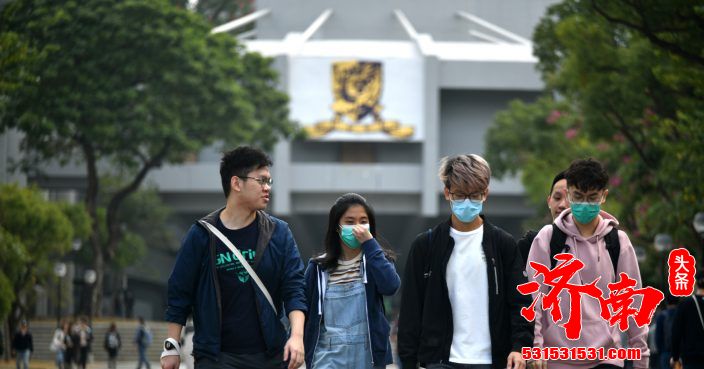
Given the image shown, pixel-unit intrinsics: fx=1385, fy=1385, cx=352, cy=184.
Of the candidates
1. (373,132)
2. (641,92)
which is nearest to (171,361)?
(641,92)

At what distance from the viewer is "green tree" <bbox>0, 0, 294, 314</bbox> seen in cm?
3453

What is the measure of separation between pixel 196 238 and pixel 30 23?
27301 mm

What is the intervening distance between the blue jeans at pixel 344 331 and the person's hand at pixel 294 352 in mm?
1233

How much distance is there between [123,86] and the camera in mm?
36344

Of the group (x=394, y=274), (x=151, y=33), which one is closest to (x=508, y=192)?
(x=151, y=33)

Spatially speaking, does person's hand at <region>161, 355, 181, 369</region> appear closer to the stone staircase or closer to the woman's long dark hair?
the woman's long dark hair

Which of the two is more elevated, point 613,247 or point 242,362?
point 613,247

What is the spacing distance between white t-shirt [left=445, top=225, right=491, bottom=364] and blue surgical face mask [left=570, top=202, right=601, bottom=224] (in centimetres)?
51

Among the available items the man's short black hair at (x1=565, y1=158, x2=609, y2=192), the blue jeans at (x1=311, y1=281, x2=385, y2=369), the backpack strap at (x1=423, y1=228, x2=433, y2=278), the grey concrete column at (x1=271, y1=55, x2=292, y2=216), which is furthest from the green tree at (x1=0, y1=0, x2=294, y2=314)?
the man's short black hair at (x1=565, y1=158, x2=609, y2=192)

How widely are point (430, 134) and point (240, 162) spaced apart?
56.6m

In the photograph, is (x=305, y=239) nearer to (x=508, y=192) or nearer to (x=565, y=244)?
(x=508, y=192)

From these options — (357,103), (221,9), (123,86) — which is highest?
(221,9)

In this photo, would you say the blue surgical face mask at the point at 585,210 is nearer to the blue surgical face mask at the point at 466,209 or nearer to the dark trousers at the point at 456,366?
the blue surgical face mask at the point at 466,209

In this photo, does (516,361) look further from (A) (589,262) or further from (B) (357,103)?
(B) (357,103)
